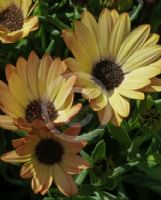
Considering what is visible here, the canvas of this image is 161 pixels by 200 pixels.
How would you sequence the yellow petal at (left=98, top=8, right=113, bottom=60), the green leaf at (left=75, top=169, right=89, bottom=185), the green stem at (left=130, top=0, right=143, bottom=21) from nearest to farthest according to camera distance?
the yellow petal at (left=98, top=8, right=113, bottom=60) < the green leaf at (left=75, top=169, right=89, bottom=185) < the green stem at (left=130, top=0, right=143, bottom=21)

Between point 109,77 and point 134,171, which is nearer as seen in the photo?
point 109,77

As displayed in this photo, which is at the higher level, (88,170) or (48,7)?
(48,7)

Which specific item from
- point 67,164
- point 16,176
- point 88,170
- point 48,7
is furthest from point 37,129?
point 48,7

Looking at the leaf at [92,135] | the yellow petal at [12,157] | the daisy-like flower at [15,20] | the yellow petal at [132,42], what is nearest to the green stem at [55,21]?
the daisy-like flower at [15,20]

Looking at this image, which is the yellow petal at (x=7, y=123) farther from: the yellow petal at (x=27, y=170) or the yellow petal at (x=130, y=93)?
the yellow petal at (x=130, y=93)

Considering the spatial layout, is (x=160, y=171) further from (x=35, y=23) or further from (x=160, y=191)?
(x=35, y=23)

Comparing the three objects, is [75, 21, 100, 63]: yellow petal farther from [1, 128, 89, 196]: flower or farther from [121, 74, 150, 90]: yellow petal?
[1, 128, 89, 196]: flower

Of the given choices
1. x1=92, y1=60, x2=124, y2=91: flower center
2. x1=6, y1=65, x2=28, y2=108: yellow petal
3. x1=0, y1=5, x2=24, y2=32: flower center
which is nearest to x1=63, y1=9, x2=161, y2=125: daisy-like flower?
x1=92, y1=60, x2=124, y2=91: flower center
